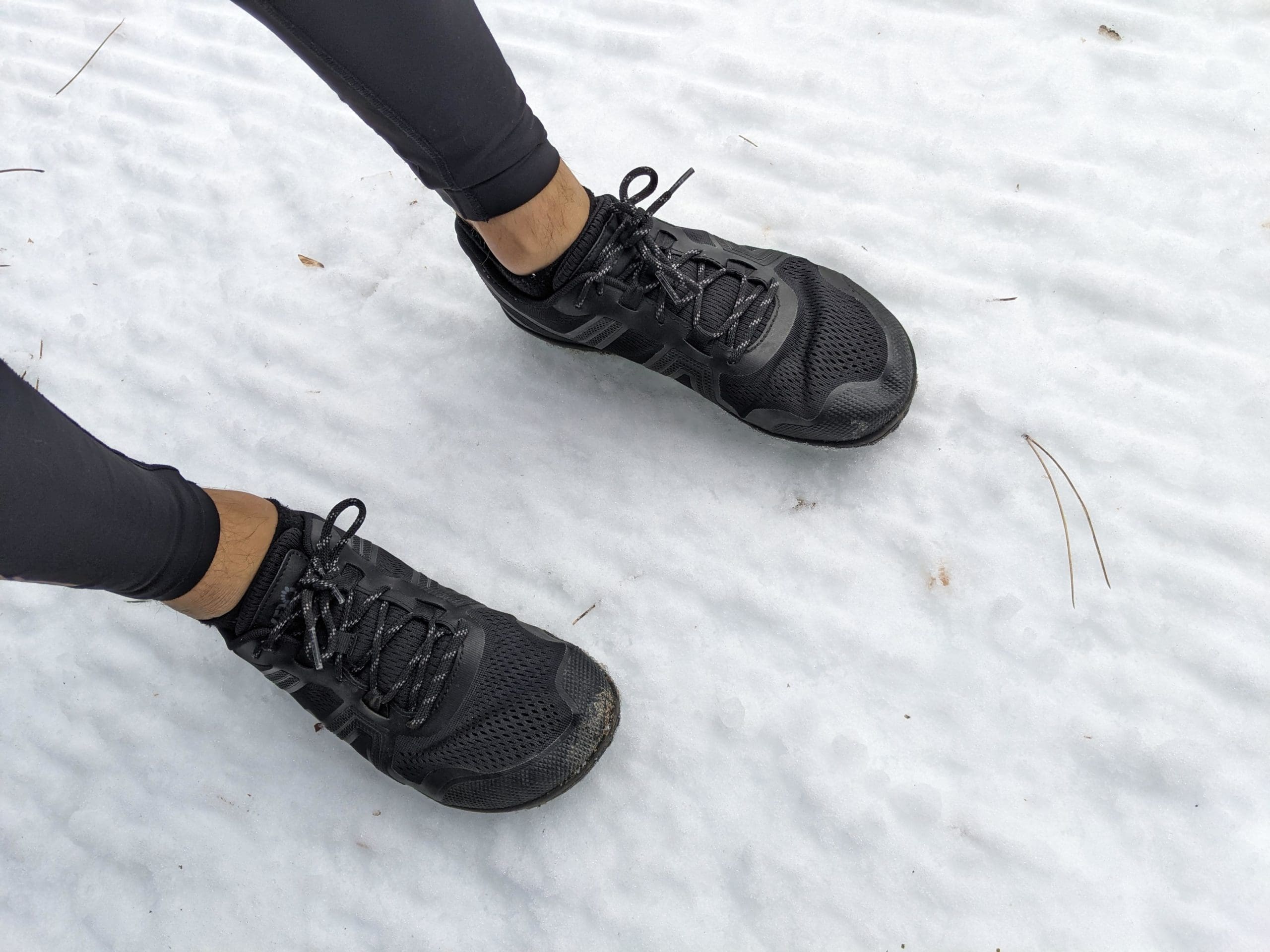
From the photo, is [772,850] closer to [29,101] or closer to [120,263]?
[120,263]

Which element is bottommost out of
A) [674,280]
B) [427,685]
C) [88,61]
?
[427,685]

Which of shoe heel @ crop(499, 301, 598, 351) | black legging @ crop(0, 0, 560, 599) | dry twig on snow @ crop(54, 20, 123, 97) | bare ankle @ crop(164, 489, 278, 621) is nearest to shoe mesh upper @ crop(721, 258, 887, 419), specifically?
shoe heel @ crop(499, 301, 598, 351)

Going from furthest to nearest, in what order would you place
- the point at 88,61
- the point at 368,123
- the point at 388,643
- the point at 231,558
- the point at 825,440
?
the point at 88,61, the point at 825,440, the point at 388,643, the point at 231,558, the point at 368,123

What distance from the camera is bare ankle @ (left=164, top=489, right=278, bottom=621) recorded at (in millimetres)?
1026

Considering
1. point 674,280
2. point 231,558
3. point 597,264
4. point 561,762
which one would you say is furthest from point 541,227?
point 561,762

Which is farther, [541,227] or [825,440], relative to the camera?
[825,440]

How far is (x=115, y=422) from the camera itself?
1490 mm

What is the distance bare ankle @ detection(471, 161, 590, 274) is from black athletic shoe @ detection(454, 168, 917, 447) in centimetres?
2

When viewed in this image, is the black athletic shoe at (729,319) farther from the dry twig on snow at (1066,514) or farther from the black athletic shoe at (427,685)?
the black athletic shoe at (427,685)

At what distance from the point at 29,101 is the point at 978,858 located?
7.60 ft

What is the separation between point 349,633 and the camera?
1128mm

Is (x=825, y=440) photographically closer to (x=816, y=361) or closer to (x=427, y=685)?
(x=816, y=361)

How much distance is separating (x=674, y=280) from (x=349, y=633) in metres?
0.68

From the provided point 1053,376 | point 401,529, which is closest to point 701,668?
point 401,529
